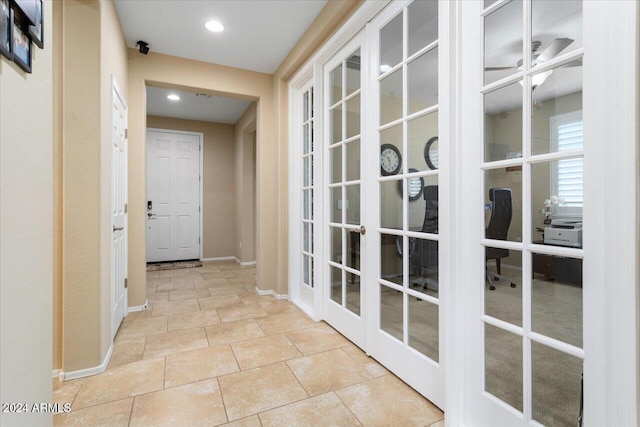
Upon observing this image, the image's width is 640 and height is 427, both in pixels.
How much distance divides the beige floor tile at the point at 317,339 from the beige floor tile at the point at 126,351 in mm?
1151

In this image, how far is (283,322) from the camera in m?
2.94

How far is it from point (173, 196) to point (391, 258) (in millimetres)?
5048

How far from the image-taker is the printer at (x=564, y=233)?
3.65 feet

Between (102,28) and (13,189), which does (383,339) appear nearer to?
(13,189)

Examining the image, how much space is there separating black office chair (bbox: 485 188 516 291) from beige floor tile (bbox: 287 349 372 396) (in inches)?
42.4

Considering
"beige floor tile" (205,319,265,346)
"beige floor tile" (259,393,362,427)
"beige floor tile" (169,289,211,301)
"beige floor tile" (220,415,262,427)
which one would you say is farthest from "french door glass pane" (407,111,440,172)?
"beige floor tile" (169,289,211,301)

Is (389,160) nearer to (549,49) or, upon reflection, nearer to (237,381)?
(549,49)

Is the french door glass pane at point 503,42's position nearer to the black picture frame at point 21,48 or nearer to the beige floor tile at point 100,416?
the black picture frame at point 21,48

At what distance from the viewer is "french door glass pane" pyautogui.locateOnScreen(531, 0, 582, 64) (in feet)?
3.66

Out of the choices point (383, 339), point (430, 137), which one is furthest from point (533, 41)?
point (383, 339)

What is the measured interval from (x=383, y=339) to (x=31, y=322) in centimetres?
183

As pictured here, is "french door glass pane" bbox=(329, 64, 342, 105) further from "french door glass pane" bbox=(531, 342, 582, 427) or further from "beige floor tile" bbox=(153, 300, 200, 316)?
"beige floor tile" bbox=(153, 300, 200, 316)

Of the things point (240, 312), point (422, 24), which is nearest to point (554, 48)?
point (422, 24)

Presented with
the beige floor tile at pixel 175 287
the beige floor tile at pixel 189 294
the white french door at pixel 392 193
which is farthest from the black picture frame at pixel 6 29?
the beige floor tile at pixel 175 287
